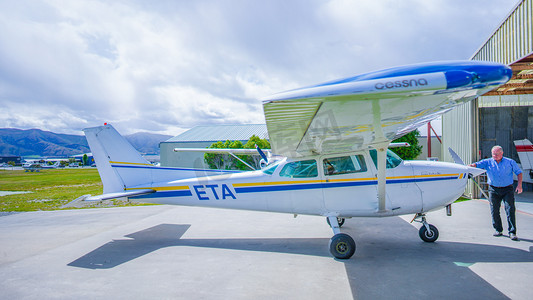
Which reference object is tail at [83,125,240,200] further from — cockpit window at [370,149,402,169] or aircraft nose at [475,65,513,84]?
aircraft nose at [475,65,513,84]

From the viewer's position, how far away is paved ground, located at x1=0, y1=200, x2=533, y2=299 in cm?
350

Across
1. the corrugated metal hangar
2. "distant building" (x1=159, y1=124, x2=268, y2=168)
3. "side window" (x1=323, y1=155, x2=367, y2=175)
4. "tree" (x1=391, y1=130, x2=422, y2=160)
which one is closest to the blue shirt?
"side window" (x1=323, y1=155, x2=367, y2=175)

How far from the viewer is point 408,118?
331 cm

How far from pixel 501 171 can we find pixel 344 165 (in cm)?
292

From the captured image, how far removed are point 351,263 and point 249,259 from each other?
1.58 metres

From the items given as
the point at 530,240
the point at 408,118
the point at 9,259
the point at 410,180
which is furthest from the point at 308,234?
the point at 9,259

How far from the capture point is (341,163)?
5160 millimetres

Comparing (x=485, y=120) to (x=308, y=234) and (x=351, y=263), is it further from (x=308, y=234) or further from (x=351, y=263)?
(x=351, y=263)

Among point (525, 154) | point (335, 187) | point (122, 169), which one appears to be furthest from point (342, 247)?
point (525, 154)

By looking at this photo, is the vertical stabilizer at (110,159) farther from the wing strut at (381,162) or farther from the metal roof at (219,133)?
the metal roof at (219,133)

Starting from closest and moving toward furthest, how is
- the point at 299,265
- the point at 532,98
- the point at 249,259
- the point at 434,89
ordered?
the point at 434,89, the point at 299,265, the point at 249,259, the point at 532,98

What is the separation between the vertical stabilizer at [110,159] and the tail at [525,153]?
14.0 meters

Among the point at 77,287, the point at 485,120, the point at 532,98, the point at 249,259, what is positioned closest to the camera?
the point at 77,287

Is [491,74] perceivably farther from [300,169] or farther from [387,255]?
[300,169]
